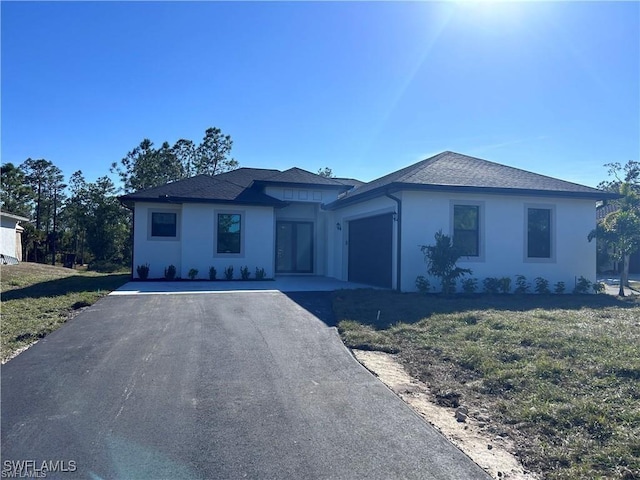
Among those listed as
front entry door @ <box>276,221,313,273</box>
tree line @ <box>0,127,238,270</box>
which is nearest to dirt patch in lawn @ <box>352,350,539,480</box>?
front entry door @ <box>276,221,313,273</box>

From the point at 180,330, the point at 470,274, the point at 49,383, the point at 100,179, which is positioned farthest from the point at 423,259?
the point at 100,179

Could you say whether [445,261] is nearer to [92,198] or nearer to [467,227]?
[467,227]

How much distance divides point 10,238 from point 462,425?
28261 mm

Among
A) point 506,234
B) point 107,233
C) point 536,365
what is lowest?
point 536,365

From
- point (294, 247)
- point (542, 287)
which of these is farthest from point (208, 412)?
point (294, 247)

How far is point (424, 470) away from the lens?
11.6ft

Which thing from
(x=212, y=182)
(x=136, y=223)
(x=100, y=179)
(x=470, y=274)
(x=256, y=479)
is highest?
(x=100, y=179)

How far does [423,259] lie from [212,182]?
30.6 ft

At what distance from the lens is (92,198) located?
29.0 m

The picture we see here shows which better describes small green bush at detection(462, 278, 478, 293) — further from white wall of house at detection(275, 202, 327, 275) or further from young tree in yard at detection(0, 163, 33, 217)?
young tree in yard at detection(0, 163, 33, 217)

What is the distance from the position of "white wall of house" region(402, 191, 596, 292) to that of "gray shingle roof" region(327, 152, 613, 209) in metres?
0.37

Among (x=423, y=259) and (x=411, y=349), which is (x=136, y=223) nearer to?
(x=423, y=259)

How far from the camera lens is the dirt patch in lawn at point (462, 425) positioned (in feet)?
12.1

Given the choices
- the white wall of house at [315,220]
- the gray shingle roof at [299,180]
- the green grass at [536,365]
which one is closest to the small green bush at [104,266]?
the white wall of house at [315,220]
